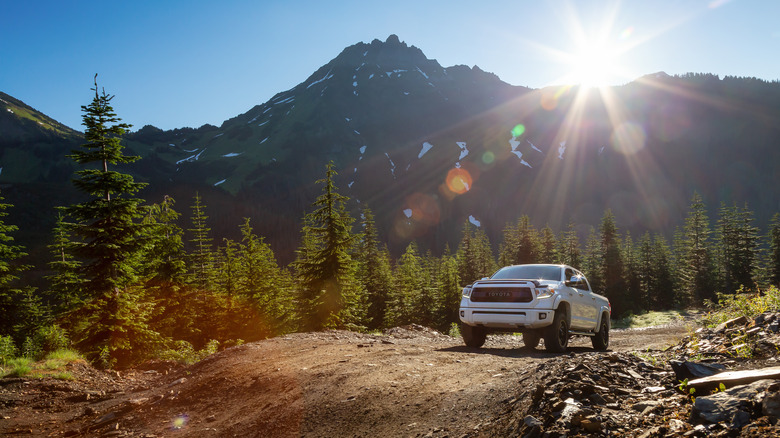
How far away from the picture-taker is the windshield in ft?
32.2

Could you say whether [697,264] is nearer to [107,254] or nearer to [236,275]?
[236,275]

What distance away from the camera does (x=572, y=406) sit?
3.79m

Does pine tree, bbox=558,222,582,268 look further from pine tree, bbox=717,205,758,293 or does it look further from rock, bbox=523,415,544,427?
rock, bbox=523,415,544,427

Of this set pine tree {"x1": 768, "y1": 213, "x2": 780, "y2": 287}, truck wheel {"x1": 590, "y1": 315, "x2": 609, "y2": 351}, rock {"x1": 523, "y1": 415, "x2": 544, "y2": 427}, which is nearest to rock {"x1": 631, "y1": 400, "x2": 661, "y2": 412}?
rock {"x1": 523, "y1": 415, "x2": 544, "y2": 427}

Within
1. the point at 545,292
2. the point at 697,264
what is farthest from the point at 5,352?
the point at 697,264

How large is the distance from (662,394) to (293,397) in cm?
479

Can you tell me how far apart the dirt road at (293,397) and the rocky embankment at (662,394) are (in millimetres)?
651

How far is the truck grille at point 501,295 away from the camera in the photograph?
29.1ft

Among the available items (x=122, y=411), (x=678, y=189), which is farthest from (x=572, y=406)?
(x=678, y=189)

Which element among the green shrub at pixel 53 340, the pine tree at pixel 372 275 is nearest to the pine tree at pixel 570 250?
the pine tree at pixel 372 275

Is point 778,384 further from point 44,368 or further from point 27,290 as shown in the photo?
point 27,290

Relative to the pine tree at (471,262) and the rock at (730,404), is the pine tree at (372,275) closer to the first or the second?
the pine tree at (471,262)

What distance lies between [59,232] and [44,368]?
24.1m

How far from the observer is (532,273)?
10047 mm
